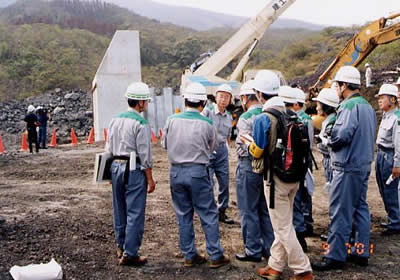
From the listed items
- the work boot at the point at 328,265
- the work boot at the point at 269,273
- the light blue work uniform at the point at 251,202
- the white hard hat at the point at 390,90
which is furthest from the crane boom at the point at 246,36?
the work boot at the point at 269,273

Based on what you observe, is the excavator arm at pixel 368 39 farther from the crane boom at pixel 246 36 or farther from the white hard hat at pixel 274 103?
the white hard hat at pixel 274 103

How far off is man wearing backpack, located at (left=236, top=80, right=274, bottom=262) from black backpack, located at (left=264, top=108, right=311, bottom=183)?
68 cm

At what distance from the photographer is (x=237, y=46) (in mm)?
17812

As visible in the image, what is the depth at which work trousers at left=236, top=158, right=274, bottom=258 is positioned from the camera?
16.2 feet

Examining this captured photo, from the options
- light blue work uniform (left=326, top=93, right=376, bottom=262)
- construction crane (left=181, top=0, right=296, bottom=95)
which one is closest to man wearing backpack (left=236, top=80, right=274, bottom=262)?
light blue work uniform (left=326, top=93, right=376, bottom=262)

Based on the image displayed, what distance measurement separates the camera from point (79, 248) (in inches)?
216

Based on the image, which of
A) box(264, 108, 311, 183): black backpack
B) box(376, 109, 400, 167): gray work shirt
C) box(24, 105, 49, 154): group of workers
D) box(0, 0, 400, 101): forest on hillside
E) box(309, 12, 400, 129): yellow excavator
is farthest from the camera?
box(0, 0, 400, 101): forest on hillside

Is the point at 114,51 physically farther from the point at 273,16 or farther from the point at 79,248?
the point at 79,248

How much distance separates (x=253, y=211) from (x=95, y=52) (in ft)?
153

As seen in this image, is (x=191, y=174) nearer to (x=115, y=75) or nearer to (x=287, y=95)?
(x=287, y=95)

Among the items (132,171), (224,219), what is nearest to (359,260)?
(224,219)

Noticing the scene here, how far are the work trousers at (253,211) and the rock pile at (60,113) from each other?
16.0 metres

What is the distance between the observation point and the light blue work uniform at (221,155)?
21.9 feet

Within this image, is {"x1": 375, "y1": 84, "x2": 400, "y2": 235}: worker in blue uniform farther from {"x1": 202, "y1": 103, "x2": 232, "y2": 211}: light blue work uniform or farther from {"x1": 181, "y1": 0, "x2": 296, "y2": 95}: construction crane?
{"x1": 181, "y1": 0, "x2": 296, "y2": 95}: construction crane
